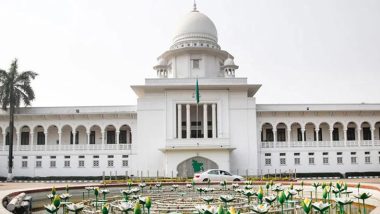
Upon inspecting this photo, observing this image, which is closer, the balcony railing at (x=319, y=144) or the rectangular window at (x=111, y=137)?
the balcony railing at (x=319, y=144)

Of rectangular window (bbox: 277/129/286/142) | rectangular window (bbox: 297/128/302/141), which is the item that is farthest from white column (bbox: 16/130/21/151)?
rectangular window (bbox: 297/128/302/141)

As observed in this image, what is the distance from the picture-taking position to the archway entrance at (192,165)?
3841cm

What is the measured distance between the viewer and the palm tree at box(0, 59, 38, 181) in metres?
40.2

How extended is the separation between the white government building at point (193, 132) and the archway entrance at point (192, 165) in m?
0.09

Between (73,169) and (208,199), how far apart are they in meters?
32.9

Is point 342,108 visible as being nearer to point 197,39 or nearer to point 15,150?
point 197,39

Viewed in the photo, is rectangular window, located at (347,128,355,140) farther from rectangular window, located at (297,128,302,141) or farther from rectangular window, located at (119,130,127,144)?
rectangular window, located at (119,130,127,144)

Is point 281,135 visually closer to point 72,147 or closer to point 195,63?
point 195,63

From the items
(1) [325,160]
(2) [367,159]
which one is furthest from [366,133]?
(1) [325,160]

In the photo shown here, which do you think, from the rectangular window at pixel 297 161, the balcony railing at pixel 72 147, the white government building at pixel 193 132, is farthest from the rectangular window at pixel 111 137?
the rectangular window at pixel 297 161

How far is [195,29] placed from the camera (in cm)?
4606

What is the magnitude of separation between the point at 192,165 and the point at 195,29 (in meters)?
15.3

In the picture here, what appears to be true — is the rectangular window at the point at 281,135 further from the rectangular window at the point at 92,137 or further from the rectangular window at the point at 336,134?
the rectangular window at the point at 92,137

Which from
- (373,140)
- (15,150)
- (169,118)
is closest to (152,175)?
(169,118)
